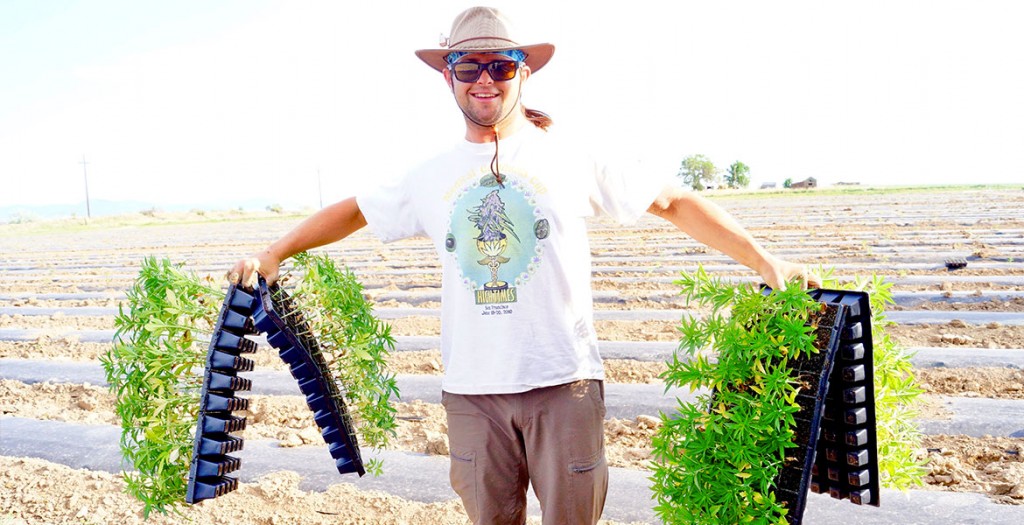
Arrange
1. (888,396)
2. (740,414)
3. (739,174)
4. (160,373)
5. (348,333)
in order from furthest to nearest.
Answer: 1. (739,174)
2. (348,333)
3. (160,373)
4. (888,396)
5. (740,414)

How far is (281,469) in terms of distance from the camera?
314 cm

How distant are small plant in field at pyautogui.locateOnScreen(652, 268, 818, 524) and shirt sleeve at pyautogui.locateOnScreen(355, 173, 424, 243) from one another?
2.67ft

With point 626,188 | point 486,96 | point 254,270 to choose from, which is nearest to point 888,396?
point 626,188

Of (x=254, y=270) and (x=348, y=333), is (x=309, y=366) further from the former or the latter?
(x=254, y=270)

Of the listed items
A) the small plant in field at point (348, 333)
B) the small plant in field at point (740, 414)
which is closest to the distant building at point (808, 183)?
the small plant in field at point (348, 333)

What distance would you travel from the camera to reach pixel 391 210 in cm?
209

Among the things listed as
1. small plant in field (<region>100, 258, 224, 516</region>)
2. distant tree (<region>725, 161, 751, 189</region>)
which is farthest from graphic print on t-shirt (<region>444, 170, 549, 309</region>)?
distant tree (<region>725, 161, 751, 189</region>)

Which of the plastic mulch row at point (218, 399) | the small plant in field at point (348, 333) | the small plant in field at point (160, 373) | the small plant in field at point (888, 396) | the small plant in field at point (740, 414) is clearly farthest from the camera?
the small plant in field at point (348, 333)

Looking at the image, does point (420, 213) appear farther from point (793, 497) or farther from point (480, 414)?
point (793, 497)

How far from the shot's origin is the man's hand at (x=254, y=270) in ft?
7.11

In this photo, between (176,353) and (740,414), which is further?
(176,353)

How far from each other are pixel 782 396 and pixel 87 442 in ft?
10.9

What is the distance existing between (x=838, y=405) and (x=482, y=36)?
129cm

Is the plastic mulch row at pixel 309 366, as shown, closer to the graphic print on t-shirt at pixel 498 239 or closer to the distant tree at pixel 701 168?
the graphic print on t-shirt at pixel 498 239
